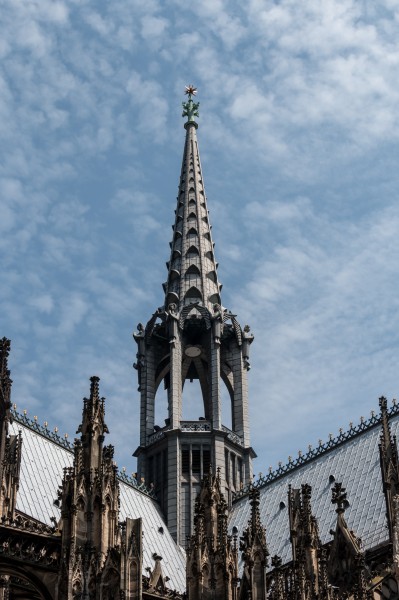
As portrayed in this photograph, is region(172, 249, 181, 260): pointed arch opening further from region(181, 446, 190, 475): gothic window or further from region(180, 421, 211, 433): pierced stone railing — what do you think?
region(181, 446, 190, 475): gothic window

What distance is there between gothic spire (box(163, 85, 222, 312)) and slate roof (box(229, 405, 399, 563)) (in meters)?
8.69

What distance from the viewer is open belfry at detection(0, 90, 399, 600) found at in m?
24.3

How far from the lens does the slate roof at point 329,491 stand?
39250mm

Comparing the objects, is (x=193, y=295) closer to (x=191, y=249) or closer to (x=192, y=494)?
(x=191, y=249)

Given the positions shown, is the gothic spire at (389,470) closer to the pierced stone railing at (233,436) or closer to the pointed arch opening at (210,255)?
the pierced stone railing at (233,436)

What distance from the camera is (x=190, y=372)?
168 ft

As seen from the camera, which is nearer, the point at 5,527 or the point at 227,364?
the point at 5,527

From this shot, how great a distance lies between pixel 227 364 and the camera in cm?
5050

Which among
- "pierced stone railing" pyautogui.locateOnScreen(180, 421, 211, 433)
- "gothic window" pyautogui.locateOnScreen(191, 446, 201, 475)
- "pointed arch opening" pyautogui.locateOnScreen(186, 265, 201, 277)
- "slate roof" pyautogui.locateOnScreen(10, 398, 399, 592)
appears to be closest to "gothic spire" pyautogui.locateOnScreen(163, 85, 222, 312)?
"pointed arch opening" pyautogui.locateOnScreen(186, 265, 201, 277)

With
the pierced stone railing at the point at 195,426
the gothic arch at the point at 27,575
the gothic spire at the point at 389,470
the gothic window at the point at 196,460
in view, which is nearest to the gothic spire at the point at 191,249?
the pierced stone railing at the point at 195,426

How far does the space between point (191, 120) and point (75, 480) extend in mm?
34999

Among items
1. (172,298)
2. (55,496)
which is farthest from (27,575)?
(172,298)

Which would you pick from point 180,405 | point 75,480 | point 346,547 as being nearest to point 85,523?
point 75,480

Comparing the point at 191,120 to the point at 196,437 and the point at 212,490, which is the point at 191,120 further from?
the point at 212,490
